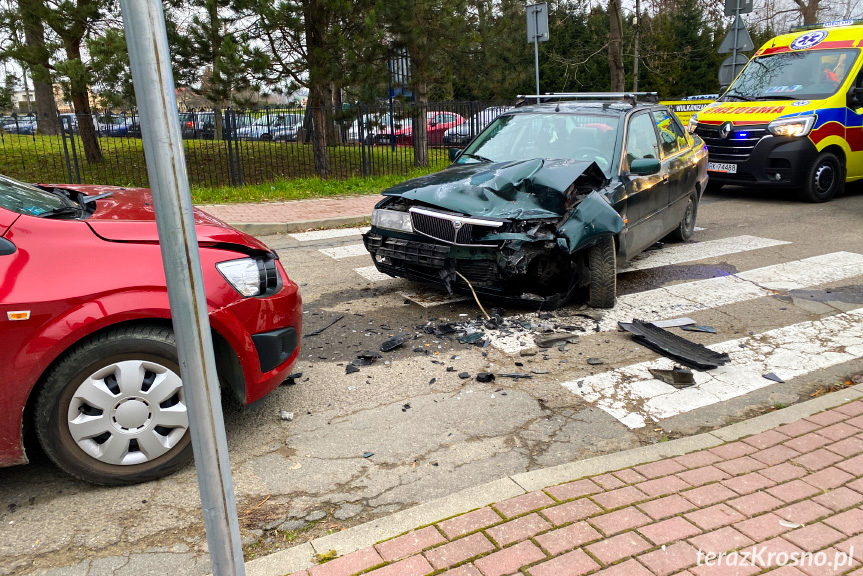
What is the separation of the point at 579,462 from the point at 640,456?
0.34m

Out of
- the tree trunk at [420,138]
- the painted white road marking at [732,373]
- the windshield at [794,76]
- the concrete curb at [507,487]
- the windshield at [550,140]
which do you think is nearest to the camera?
the concrete curb at [507,487]

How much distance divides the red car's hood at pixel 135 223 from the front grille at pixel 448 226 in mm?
A: 1936

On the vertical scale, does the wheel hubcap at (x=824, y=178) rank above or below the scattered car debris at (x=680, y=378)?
above

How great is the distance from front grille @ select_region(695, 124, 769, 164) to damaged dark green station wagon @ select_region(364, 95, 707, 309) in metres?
5.37

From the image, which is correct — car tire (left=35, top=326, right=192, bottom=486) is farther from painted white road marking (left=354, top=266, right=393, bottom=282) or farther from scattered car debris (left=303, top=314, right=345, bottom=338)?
painted white road marking (left=354, top=266, right=393, bottom=282)

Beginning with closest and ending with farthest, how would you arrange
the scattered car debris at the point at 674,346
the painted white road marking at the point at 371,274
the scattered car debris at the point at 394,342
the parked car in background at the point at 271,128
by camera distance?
the scattered car debris at the point at 674,346 → the scattered car debris at the point at 394,342 → the painted white road marking at the point at 371,274 → the parked car in background at the point at 271,128

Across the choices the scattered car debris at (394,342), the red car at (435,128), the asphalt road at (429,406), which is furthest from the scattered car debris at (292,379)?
the red car at (435,128)

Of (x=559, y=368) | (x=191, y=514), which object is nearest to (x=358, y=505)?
(x=191, y=514)

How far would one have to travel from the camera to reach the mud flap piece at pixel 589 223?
5.46 m

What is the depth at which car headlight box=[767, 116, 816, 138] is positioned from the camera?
11.2m

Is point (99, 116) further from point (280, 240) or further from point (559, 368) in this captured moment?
point (559, 368)

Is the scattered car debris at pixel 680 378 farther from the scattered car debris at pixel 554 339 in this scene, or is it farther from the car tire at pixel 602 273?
the car tire at pixel 602 273

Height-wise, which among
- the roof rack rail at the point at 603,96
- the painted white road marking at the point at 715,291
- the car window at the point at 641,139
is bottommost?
the painted white road marking at the point at 715,291

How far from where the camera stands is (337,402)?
14.3 ft
